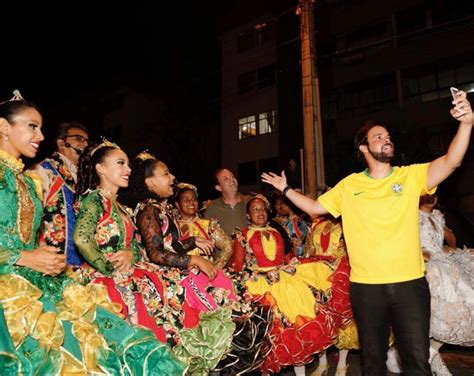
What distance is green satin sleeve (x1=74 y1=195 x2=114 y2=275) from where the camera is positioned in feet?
10.8

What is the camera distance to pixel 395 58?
2238 centimetres

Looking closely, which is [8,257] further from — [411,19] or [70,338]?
[411,19]

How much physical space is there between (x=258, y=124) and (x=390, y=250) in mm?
24144

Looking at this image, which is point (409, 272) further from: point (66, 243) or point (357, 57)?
point (357, 57)

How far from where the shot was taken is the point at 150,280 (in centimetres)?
359

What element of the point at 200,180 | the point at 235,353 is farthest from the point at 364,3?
the point at 235,353

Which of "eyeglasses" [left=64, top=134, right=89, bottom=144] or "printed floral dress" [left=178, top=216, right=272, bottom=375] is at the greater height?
"eyeglasses" [left=64, top=134, right=89, bottom=144]

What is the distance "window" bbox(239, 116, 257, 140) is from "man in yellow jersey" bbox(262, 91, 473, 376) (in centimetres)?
2369

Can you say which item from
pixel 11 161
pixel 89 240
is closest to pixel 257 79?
pixel 89 240

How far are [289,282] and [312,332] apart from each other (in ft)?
2.12

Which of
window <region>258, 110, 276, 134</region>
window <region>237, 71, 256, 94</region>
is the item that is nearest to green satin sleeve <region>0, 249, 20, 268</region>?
window <region>258, 110, 276, 134</region>

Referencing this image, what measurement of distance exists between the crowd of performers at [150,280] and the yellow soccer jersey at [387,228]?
1011 mm

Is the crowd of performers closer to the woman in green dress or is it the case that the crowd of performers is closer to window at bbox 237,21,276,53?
the woman in green dress

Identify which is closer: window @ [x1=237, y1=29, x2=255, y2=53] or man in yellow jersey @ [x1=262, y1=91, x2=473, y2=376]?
man in yellow jersey @ [x1=262, y1=91, x2=473, y2=376]
